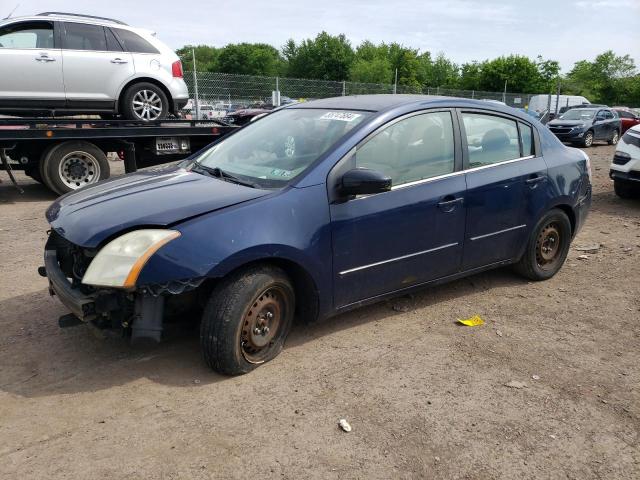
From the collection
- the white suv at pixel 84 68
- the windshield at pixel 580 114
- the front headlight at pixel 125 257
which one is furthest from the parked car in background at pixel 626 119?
the front headlight at pixel 125 257

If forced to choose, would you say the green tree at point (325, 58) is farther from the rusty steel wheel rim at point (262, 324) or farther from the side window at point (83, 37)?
the rusty steel wheel rim at point (262, 324)

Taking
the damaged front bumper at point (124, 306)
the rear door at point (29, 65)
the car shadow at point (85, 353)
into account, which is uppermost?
the rear door at point (29, 65)

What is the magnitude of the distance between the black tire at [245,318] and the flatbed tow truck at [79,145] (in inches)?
234

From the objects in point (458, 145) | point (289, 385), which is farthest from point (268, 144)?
point (289, 385)

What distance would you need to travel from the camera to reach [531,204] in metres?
4.51

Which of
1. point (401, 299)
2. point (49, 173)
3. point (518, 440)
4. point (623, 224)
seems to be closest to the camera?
point (518, 440)

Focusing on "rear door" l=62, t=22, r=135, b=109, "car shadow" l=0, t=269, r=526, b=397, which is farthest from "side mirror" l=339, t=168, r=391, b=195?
"rear door" l=62, t=22, r=135, b=109

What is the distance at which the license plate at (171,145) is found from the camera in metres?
8.80

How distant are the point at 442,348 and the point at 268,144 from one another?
185 cm

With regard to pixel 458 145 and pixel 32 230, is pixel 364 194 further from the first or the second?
pixel 32 230

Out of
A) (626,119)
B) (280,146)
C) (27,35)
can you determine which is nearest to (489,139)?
(280,146)

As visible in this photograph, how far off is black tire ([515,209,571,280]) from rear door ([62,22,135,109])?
670cm

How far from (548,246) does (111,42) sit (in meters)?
7.11

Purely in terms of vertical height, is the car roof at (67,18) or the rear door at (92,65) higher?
the car roof at (67,18)
